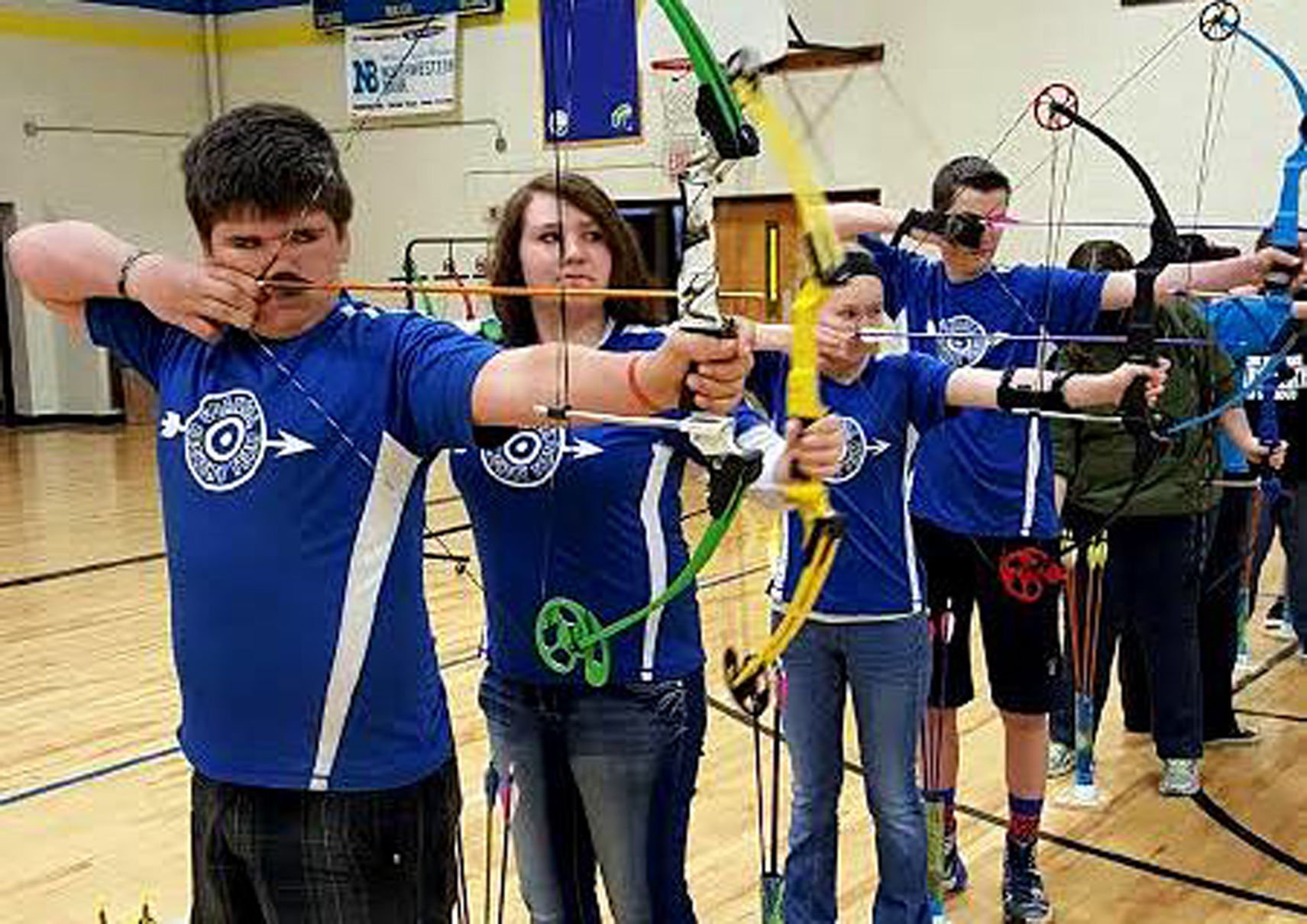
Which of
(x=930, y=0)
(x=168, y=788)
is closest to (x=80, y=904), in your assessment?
(x=168, y=788)

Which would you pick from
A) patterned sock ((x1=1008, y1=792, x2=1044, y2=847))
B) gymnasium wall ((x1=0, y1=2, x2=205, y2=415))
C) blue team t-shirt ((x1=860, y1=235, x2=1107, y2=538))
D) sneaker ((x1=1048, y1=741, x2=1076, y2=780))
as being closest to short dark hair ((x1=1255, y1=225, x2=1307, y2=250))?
blue team t-shirt ((x1=860, y1=235, x2=1107, y2=538))

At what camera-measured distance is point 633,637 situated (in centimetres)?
176

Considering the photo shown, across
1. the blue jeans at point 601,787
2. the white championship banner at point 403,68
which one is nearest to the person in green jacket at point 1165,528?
the blue jeans at point 601,787

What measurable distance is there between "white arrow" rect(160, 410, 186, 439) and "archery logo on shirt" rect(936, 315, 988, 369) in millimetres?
1503

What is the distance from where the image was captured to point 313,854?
4.47ft

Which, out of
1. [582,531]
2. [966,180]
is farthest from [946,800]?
[582,531]

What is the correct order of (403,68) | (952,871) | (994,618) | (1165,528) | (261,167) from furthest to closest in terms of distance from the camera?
(403,68) < (1165,528) < (952,871) < (994,618) < (261,167)

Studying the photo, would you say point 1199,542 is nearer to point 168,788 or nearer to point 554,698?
point 554,698

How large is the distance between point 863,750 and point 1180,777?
1452 millimetres

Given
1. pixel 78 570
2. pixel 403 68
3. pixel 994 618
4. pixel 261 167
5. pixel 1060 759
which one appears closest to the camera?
pixel 261 167

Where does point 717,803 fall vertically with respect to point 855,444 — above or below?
below

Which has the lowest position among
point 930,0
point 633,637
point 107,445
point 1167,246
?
point 107,445

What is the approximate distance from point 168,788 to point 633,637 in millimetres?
2115

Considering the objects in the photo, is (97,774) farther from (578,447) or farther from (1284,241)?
(1284,241)
